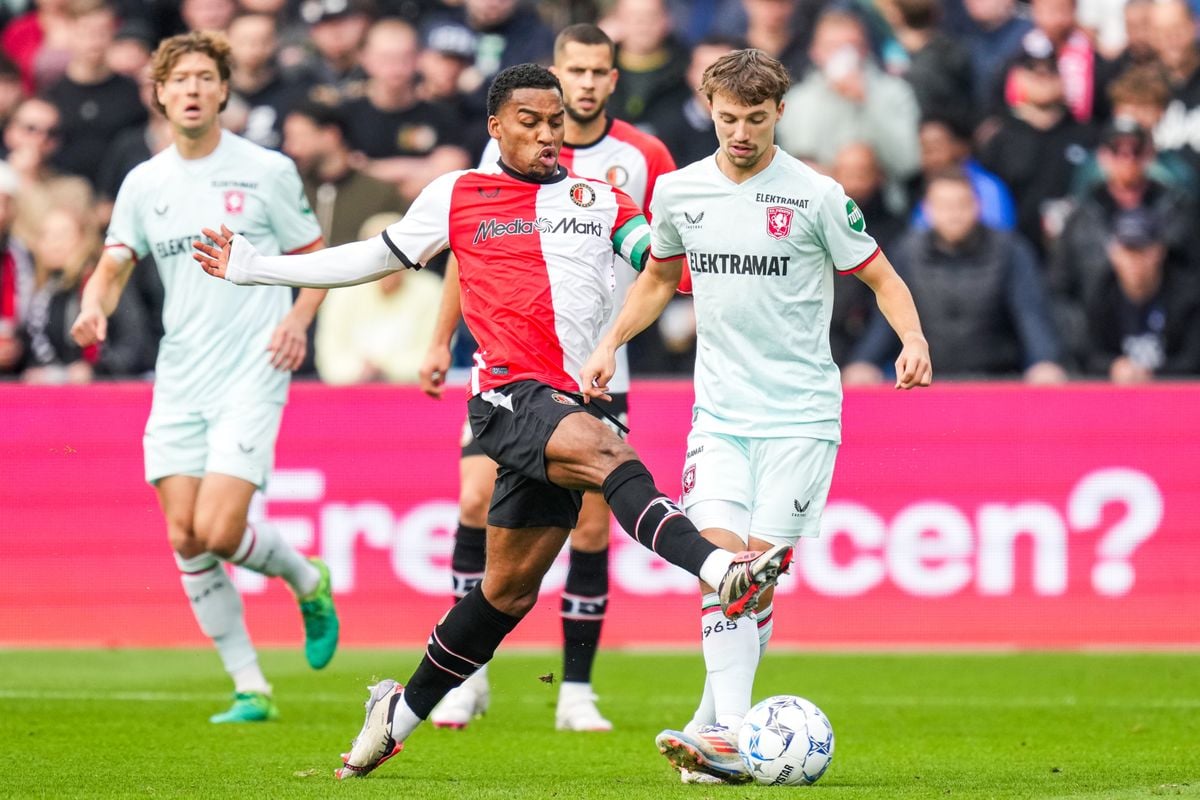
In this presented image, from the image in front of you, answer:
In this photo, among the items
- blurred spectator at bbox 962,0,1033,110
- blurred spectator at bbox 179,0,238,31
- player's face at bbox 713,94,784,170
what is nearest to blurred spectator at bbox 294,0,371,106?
blurred spectator at bbox 179,0,238,31

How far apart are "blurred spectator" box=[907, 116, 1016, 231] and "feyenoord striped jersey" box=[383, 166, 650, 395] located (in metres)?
7.01

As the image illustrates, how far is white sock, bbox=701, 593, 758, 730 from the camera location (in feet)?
22.4

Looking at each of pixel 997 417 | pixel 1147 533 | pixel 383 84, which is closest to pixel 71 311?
pixel 383 84

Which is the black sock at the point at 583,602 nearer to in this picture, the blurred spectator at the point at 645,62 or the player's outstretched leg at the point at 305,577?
the player's outstretched leg at the point at 305,577

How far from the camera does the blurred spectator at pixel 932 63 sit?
14.3 meters

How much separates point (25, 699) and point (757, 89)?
→ 524cm

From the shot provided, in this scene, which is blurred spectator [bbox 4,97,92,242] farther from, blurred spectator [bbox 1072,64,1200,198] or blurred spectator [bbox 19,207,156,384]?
blurred spectator [bbox 1072,64,1200,198]

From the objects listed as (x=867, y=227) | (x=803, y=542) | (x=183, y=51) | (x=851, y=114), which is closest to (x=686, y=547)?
(x=183, y=51)

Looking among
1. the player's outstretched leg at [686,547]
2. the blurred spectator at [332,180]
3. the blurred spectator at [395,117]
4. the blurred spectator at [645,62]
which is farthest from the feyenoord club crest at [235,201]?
the blurred spectator at [645,62]

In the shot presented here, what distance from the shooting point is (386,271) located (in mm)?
7008

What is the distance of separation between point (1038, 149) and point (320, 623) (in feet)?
23.1

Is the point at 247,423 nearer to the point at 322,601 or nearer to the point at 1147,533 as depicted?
the point at 322,601

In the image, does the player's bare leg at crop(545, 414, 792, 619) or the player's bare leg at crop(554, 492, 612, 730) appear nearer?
the player's bare leg at crop(545, 414, 792, 619)

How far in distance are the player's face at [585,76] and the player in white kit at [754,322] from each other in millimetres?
1651
